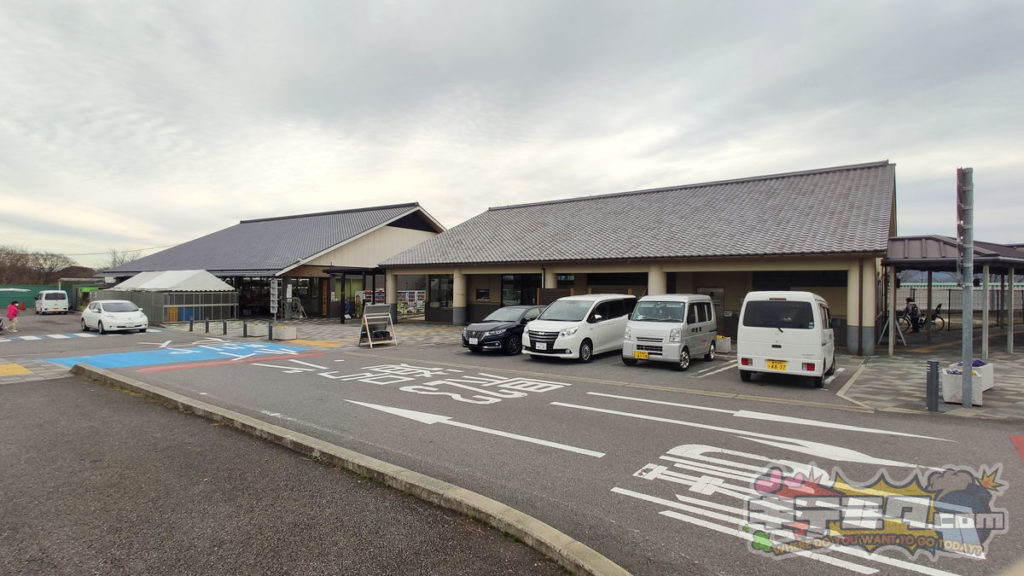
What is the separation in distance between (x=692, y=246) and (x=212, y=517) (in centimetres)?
1684

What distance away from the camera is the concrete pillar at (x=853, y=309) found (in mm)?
15078

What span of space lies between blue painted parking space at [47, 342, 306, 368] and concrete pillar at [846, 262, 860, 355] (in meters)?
16.4

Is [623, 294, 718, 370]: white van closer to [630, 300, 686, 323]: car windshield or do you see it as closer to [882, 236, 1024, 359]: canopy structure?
[630, 300, 686, 323]: car windshield

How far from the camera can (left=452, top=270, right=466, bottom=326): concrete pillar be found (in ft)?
81.8

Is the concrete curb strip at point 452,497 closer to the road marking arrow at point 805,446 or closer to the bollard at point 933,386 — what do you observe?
the road marking arrow at point 805,446

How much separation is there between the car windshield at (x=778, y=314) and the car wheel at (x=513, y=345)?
6.66 meters

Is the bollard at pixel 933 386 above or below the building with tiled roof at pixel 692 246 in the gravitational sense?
below

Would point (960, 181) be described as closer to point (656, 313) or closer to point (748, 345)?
point (748, 345)

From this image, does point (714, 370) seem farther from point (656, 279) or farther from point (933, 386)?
point (656, 279)

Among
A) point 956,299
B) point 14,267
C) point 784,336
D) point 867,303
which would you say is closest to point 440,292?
point 867,303

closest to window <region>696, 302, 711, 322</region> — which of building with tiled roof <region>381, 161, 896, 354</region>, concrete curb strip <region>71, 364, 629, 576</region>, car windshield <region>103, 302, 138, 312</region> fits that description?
building with tiled roof <region>381, 161, 896, 354</region>

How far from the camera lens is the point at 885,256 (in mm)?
14844

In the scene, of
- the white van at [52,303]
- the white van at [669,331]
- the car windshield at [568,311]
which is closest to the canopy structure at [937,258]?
the white van at [669,331]

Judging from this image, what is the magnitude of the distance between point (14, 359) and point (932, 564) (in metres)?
19.1
